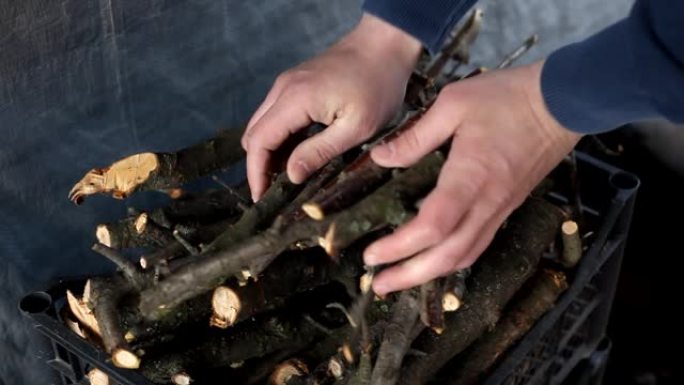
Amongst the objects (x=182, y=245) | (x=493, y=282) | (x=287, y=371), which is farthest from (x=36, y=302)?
(x=493, y=282)

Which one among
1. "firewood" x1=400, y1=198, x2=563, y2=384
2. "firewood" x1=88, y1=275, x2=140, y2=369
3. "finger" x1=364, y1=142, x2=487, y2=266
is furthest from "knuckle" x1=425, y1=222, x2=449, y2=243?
"firewood" x1=88, y1=275, x2=140, y2=369

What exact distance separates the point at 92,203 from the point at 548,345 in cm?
61

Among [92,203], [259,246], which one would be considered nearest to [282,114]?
[259,246]

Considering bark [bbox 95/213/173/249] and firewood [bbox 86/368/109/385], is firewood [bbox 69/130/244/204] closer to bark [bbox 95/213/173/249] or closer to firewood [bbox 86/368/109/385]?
bark [bbox 95/213/173/249]

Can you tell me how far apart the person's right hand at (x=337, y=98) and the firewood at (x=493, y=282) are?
196 mm

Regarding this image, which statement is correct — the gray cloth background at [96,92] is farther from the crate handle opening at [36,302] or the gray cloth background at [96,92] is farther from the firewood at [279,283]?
the firewood at [279,283]

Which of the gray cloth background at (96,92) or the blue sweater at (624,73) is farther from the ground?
the blue sweater at (624,73)

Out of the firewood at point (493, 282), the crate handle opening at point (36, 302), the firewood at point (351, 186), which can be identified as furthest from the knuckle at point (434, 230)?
the crate handle opening at point (36, 302)

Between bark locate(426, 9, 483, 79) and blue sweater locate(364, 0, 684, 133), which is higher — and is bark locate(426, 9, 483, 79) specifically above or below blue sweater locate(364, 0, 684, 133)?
below

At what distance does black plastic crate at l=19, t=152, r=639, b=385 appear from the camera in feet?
2.74

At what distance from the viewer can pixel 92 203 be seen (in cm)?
110

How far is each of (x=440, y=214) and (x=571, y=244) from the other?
36 centimetres

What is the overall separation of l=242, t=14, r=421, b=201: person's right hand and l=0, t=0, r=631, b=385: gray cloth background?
266 mm

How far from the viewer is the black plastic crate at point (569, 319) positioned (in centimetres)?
83
